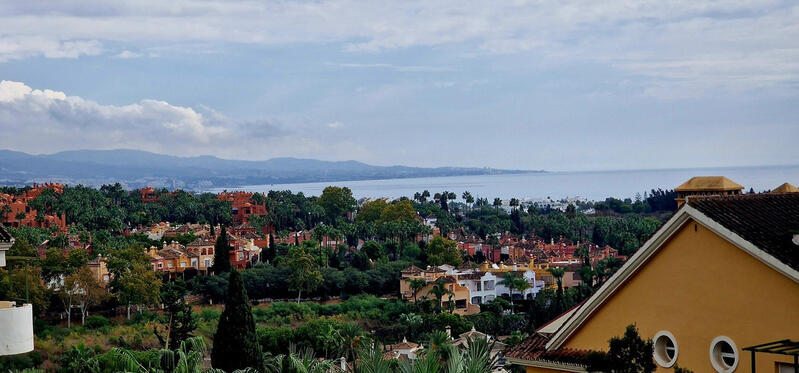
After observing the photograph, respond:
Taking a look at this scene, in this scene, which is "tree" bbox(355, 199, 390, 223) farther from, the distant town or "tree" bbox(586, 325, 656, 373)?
"tree" bbox(586, 325, 656, 373)

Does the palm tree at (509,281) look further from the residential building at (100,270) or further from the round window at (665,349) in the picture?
the round window at (665,349)

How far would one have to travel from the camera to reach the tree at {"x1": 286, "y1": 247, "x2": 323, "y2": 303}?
39938 millimetres

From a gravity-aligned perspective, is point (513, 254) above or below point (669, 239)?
below

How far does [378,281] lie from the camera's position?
42500 millimetres

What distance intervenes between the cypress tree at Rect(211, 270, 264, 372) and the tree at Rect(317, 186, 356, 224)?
170ft

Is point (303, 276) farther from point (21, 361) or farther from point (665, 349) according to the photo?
point (665, 349)

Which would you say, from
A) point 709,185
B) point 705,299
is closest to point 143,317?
point 709,185

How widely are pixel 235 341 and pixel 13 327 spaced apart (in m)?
14.9

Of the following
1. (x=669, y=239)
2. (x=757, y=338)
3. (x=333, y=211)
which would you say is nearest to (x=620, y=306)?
(x=669, y=239)

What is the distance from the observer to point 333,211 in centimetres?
7294

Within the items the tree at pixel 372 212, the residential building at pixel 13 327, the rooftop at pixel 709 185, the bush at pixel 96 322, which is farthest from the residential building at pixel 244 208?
the rooftop at pixel 709 185

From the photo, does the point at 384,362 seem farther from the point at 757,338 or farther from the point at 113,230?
the point at 113,230

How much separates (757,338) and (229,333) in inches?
660

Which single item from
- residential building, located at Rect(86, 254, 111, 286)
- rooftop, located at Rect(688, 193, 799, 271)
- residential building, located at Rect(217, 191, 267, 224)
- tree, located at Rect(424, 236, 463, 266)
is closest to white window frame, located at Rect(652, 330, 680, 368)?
rooftop, located at Rect(688, 193, 799, 271)
